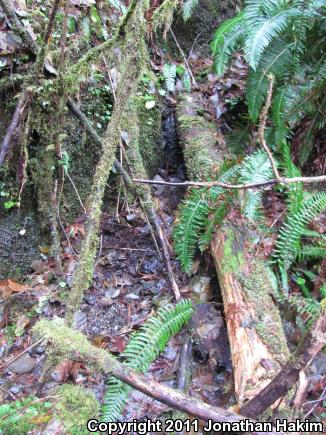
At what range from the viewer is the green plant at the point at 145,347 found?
223 cm

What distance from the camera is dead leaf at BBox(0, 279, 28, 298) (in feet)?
9.84

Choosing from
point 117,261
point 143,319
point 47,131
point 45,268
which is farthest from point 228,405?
point 47,131

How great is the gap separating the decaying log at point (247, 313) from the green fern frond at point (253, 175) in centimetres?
Answer: 29

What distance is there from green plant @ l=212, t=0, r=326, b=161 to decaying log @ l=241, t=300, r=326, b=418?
2494mm

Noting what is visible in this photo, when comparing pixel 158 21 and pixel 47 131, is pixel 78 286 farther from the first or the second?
pixel 158 21

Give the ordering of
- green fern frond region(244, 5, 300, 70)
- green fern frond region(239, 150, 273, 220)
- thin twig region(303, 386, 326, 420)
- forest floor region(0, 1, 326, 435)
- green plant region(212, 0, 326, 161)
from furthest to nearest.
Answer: green plant region(212, 0, 326, 161) → green fern frond region(244, 5, 300, 70) → green fern frond region(239, 150, 273, 220) → forest floor region(0, 1, 326, 435) → thin twig region(303, 386, 326, 420)

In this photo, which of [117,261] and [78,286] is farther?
[117,261]

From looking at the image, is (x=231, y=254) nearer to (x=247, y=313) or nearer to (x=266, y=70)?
(x=247, y=313)

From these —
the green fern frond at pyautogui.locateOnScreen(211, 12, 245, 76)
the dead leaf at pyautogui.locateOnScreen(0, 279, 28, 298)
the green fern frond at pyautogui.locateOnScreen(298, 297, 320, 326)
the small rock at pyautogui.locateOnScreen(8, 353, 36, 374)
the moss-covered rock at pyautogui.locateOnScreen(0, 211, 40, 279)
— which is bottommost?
the green fern frond at pyautogui.locateOnScreen(298, 297, 320, 326)

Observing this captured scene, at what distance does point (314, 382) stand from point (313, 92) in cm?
255

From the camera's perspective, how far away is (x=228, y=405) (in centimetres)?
235

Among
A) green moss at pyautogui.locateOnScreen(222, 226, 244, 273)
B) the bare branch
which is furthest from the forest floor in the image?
the bare branch

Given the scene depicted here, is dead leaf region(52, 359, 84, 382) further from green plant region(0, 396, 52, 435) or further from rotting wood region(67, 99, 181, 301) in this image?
rotting wood region(67, 99, 181, 301)

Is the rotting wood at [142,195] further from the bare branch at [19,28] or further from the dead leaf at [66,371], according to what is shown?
the dead leaf at [66,371]
